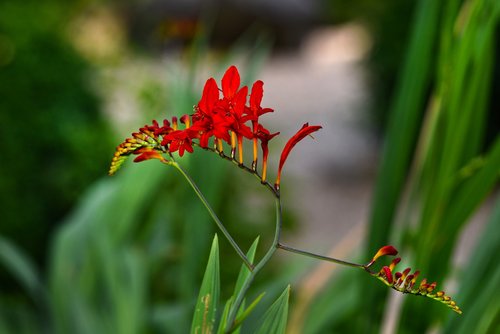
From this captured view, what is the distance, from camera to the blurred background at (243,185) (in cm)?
88

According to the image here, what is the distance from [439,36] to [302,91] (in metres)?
4.04

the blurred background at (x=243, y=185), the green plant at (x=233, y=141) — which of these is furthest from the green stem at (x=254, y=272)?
the blurred background at (x=243, y=185)

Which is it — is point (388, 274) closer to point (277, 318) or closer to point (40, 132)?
point (277, 318)

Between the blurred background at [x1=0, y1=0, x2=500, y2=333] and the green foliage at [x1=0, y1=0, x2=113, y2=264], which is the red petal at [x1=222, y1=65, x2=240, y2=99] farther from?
the green foliage at [x1=0, y1=0, x2=113, y2=264]

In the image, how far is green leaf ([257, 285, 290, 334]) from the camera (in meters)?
0.54

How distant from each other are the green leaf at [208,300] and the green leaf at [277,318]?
0.04m

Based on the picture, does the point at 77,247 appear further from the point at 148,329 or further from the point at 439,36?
the point at 439,36

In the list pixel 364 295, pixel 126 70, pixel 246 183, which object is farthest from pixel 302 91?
pixel 364 295

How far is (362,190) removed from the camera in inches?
145

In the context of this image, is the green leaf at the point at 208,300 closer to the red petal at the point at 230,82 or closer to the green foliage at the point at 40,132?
the red petal at the point at 230,82

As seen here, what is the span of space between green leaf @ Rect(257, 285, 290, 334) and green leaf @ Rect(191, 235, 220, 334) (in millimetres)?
37

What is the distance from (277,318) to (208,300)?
0.15 feet

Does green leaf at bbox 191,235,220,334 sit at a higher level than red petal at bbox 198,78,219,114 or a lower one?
lower

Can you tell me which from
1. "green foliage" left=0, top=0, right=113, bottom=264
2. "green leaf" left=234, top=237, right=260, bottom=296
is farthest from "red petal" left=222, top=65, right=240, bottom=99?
"green foliage" left=0, top=0, right=113, bottom=264
